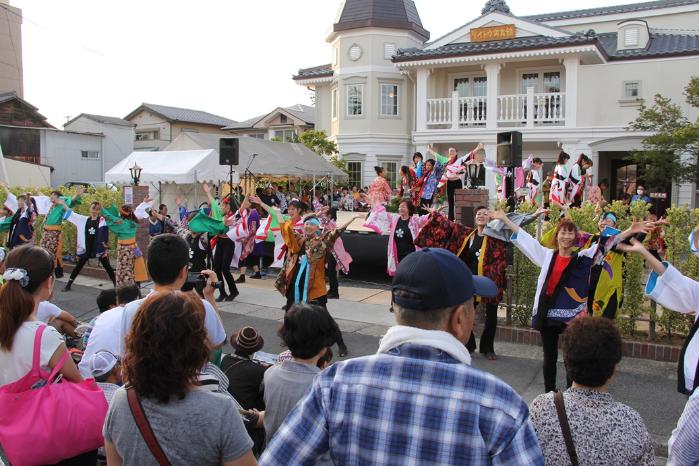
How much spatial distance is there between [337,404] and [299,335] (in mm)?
1512

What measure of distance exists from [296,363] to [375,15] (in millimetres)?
26081

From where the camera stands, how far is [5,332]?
2994 millimetres

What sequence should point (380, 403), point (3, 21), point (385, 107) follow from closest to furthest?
point (380, 403), point (385, 107), point (3, 21)

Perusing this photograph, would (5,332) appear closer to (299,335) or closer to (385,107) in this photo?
(299,335)

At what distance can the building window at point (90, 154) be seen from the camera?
3849cm

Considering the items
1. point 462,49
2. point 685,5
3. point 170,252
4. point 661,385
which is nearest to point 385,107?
point 462,49

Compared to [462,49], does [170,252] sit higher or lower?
lower

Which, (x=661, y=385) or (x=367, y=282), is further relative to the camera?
(x=367, y=282)

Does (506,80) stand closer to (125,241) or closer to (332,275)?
(332,275)

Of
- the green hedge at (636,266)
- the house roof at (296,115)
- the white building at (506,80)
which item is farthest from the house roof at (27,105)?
the green hedge at (636,266)

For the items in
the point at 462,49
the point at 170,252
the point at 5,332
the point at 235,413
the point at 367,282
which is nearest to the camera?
the point at 235,413

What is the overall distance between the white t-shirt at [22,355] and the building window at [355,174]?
80.5 feet

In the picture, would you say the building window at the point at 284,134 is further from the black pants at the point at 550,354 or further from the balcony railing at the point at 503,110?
the black pants at the point at 550,354

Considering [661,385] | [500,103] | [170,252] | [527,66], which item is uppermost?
[527,66]
